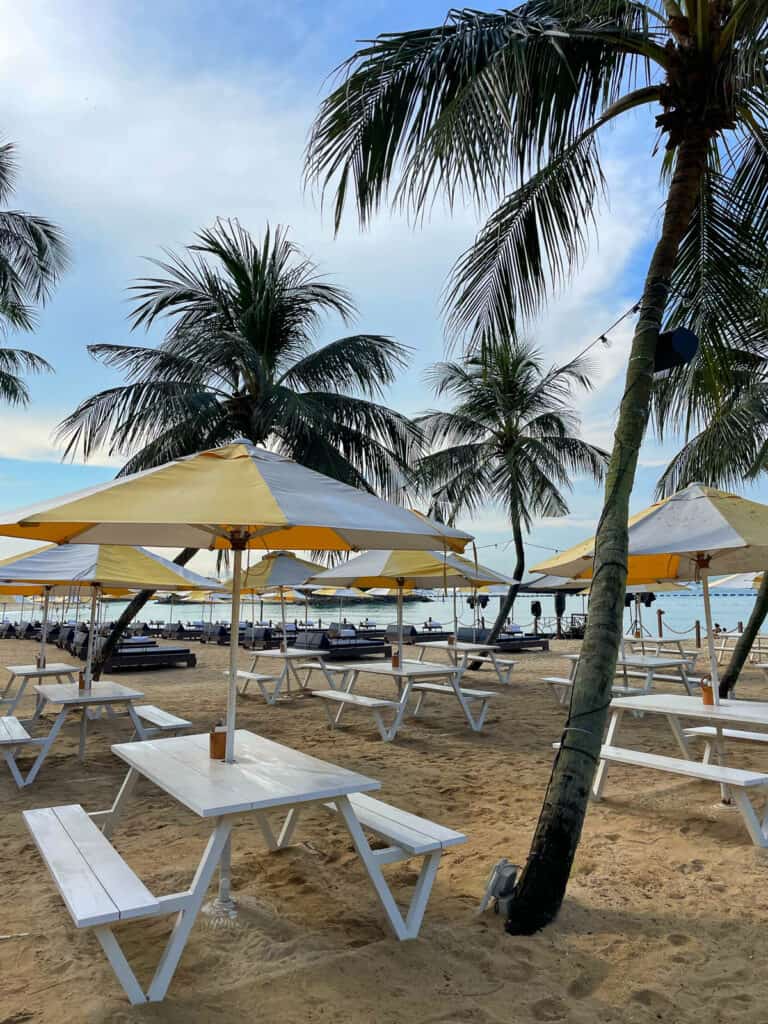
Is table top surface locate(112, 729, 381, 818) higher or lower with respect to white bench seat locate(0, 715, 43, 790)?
higher

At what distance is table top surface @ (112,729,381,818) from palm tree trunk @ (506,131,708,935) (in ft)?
2.75

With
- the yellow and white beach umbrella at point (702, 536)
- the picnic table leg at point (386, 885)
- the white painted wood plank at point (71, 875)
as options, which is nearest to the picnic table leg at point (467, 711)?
the yellow and white beach umbrella at point (702, 536)

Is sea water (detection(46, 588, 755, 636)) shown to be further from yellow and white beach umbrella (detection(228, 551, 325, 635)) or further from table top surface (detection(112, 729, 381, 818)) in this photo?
table top surface (detection(112, 729, 381, 818))

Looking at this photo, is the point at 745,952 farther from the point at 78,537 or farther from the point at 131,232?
the point at 131,232

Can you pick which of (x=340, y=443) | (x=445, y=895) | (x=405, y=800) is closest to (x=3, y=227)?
(x=340, y=443)

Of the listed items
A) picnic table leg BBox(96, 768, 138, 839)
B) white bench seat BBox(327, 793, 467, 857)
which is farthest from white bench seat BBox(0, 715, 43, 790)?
white bench seat BBox(327, 793, 467, 857)

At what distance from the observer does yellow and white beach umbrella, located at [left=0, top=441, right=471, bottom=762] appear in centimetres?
266

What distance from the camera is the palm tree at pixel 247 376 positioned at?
35.8 ft

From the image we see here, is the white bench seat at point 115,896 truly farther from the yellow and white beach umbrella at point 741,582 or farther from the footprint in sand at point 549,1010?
the yellow and white beach umbrella at point 741,582

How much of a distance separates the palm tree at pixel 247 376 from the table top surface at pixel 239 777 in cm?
775

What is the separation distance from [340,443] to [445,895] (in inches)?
367

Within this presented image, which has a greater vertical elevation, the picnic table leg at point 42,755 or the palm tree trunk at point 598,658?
the palm tree trunk at point 598,658

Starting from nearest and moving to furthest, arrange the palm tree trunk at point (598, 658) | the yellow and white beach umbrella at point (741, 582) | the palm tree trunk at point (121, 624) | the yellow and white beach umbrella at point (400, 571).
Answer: the palm tree trunk at point (598, 658) < the yellow and white beach umbrella at point (400, 571) < the palm tree trunk at point (121, 624) < the yellow and white beach umbrella at point (741, 582)

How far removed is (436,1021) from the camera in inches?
91.5
